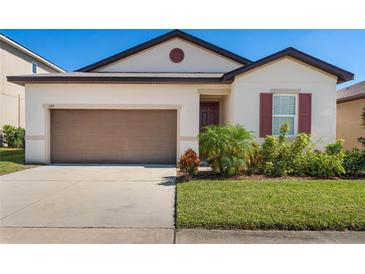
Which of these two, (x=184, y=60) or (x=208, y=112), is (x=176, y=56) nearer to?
(x=184, y=60)

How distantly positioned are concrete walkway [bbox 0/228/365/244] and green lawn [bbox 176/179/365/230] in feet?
0.65

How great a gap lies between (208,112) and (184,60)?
10.8 ft

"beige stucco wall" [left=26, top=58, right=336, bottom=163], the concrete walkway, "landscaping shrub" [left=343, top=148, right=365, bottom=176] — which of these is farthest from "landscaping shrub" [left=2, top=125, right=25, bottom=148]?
"landscaping shrub" [left=343, top=148, right=365, bottom=176]

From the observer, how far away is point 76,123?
1091 centimetres

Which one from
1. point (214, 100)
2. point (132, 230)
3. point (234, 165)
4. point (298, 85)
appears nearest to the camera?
point (132, 230)

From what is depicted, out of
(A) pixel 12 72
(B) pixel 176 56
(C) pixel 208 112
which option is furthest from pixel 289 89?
(A) pixel 12 72

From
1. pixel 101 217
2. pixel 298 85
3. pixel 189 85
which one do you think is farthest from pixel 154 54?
pixel 101 217

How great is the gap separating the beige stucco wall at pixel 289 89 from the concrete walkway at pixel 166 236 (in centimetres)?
625

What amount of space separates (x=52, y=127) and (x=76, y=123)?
1052 mm

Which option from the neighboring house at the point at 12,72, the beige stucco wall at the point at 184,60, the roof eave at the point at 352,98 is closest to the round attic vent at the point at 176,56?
the beige stucco wall at the point at 184,60

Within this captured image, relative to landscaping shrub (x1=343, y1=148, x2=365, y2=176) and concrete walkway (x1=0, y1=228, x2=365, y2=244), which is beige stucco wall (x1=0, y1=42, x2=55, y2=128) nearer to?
concrete walkway (x1=0, y1=228, x2=365, y2=244)

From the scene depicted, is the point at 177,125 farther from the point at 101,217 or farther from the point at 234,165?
the point at 101,217

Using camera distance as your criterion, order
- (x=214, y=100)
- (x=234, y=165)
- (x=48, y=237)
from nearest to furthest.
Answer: (x=48, y=237)
(x=234, y=165)
(x=214, y=100)

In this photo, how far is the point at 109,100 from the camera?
10633 millimetres
